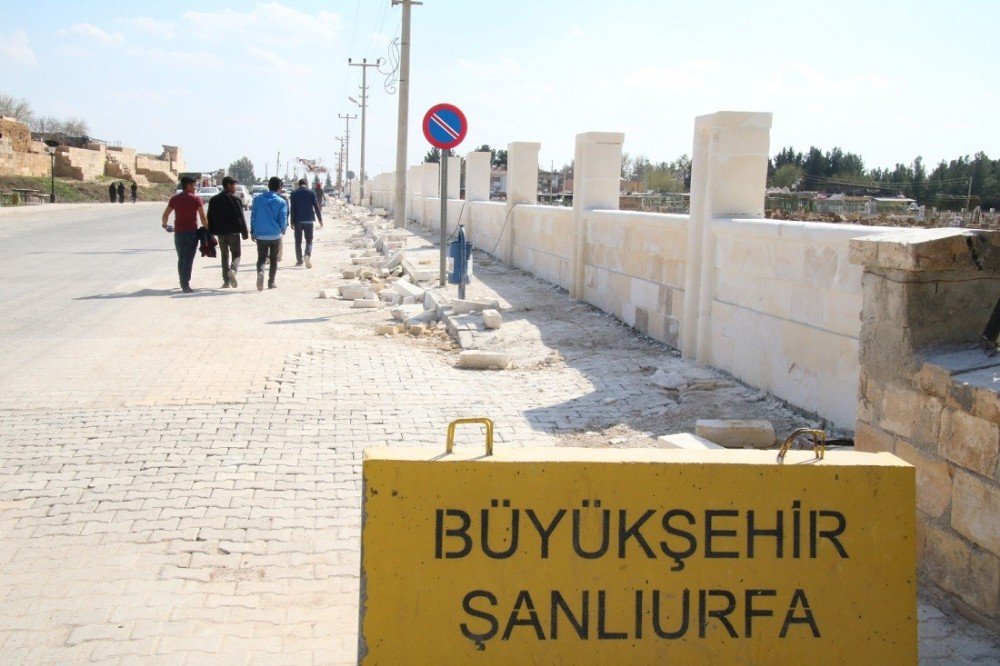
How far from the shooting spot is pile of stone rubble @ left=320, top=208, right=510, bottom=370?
1025 cm

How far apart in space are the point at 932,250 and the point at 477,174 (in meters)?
20.3

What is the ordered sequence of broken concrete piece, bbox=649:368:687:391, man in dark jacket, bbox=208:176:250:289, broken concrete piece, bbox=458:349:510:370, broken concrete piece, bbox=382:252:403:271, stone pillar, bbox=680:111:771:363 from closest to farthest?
broken concrete piece, bbox=649:368:687:391
stone pillar, bbox=680:111:771:363
broken concrete piece, bbox=458:349:510:370
man in dark jacket, bbox=208:176:250:289
broken concrete piece, bbox=382:252:403:271

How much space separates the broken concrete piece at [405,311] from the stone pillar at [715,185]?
4253 mm

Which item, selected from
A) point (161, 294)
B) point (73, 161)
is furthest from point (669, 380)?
point (73, 161)

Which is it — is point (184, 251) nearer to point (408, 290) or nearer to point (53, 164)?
point (408, 290)

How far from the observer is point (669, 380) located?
7.92m

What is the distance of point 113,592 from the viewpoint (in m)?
4.04

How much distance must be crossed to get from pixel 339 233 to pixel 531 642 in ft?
103

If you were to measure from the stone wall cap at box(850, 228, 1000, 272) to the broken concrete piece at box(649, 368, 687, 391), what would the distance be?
141 inches

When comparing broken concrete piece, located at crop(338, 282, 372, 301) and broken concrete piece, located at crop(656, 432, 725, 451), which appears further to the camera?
broken concrete piece, located at crop(338, 282, 372, 301)

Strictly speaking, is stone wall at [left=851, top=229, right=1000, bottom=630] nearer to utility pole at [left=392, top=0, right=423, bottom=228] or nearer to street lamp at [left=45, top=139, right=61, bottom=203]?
utility pole at [left=392, top=0, right=423, bottom=228]

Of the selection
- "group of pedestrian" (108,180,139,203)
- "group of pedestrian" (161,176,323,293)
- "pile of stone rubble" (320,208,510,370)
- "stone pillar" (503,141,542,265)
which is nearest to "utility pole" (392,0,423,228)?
"pile of stone rubble" (320,208,510,370)

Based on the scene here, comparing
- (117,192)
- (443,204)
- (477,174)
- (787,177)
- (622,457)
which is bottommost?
(622,457)

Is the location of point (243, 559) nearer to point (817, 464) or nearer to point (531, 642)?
point (531, 642)
